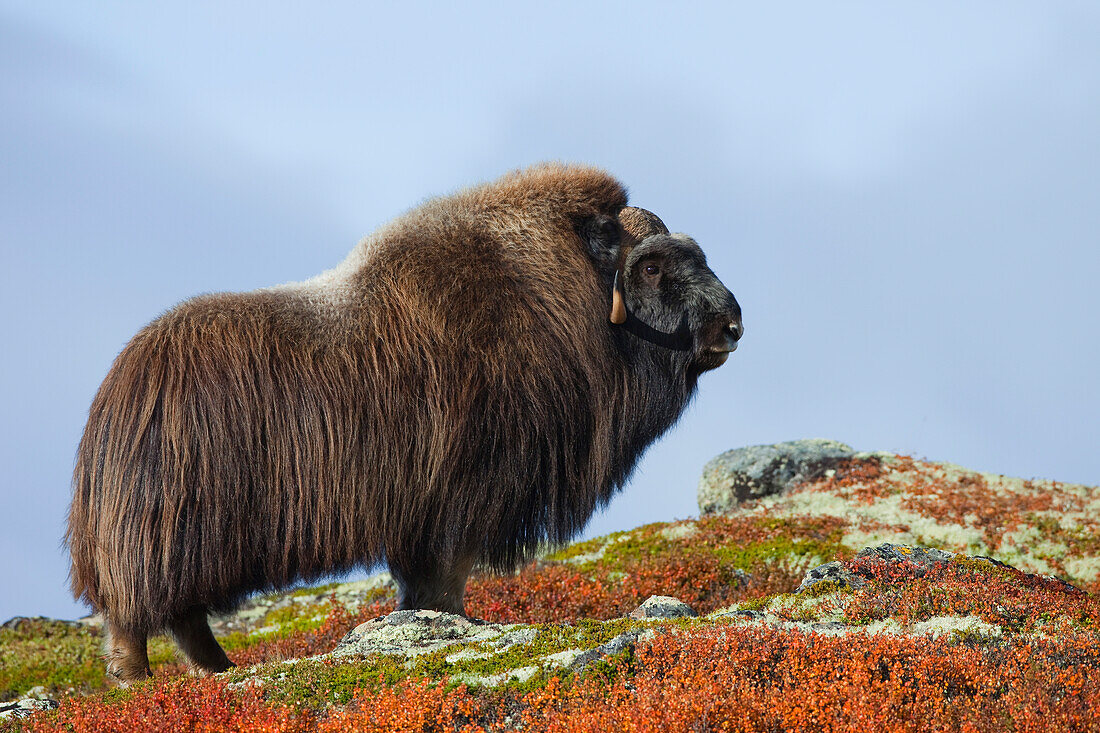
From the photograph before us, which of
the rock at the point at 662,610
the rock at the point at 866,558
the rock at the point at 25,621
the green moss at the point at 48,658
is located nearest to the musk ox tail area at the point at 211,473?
the rock at the point at 662,610

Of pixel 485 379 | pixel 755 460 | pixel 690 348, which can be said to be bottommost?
pixel 485 379

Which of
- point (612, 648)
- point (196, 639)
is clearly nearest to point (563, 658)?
point (612, 648)

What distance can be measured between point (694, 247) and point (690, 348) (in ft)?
2.10

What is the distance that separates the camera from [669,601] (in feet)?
A: 17.4

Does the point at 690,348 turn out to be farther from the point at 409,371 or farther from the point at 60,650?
the point at 60,650

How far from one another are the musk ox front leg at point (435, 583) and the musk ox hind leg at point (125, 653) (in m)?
1.42

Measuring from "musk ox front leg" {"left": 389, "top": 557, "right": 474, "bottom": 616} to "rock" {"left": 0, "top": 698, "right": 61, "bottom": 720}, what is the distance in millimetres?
1825

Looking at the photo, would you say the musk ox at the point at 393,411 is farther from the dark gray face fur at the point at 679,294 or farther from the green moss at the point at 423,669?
the green moss at the point at 423,669

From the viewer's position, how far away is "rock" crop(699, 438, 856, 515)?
1366 centimetres

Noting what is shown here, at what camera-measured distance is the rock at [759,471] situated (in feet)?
44.8

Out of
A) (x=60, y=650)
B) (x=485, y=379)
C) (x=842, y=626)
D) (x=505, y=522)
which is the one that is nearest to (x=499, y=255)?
(x=485, y=379)

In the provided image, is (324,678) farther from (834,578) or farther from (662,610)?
(834,578)

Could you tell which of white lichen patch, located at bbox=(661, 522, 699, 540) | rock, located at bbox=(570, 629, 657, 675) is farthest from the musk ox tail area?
white lichen patch, located at bbox=(661, 522, 699, 540)

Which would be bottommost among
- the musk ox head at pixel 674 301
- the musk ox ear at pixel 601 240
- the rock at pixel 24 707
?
the rock at pixel 24 707
